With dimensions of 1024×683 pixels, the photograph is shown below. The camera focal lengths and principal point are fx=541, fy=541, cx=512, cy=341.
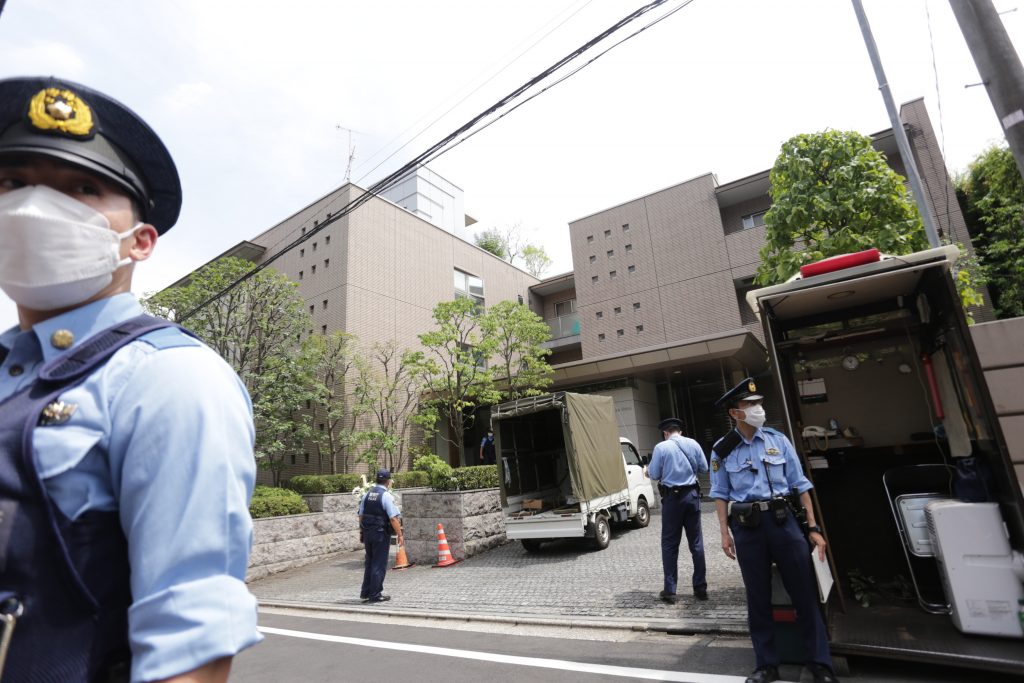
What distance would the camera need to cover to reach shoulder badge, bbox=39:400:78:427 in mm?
917

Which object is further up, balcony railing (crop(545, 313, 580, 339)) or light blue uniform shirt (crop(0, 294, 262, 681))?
balcony railing (crop(545, 313, 580, 339))

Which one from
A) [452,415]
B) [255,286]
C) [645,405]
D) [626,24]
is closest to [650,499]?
[645,405]

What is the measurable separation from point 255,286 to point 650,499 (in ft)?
45.1

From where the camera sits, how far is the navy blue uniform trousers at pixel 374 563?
873 cm

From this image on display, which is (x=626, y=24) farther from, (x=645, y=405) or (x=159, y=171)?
(x=645, y=405)

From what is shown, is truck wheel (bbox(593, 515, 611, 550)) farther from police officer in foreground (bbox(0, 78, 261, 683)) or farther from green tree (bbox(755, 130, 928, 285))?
police officer in foreground (bbox(0, 78, 261, 683))

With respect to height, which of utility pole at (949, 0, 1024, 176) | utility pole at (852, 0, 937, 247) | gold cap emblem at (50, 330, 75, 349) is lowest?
gold cap emblem at (50, 330, 75, 349)

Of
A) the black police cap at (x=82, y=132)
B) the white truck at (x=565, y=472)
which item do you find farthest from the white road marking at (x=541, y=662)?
the black police cap at (x=82, y=132)

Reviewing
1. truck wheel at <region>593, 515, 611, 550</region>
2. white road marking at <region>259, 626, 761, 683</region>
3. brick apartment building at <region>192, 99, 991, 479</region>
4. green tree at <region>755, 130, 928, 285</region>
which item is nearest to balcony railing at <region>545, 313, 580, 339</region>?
brick apartment building at <region>192, 99, 991, 479</region>

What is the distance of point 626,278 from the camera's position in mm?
24266

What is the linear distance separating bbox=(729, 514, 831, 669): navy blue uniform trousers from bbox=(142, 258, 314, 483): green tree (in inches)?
589

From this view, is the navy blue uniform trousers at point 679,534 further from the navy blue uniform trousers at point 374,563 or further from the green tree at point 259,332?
the green tree at point 259,332

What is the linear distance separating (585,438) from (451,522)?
350 cm

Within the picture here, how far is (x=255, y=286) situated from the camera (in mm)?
17562
